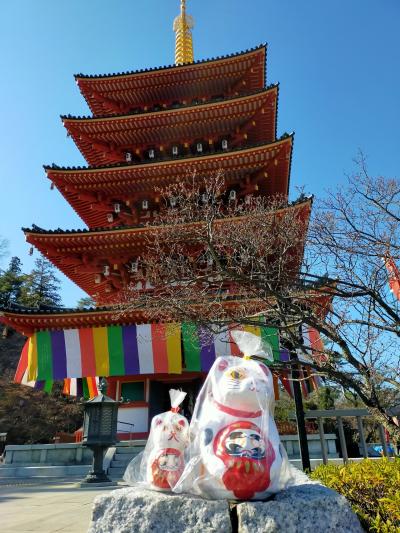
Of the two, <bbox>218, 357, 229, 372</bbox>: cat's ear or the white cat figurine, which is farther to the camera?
<bbox>218, 357, 229, 372</bbox>: cat's ear

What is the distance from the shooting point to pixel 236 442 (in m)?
2.19

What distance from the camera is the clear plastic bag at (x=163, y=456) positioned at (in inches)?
97.8

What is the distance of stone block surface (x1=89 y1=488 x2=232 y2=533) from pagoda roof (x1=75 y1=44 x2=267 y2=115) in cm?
1631

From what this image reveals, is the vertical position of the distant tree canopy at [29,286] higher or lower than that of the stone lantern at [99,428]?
higher

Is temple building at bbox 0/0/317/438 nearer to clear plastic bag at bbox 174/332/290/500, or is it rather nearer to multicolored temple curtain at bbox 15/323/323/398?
multicolored temple curtain at bbox 15/323/323/398

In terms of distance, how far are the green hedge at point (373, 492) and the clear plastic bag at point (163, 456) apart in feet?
3.98

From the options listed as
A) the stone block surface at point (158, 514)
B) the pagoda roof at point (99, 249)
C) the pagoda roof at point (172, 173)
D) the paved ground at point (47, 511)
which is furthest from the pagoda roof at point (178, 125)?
the stone block surface at point (158, 514)

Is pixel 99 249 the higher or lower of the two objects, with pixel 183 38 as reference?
lower

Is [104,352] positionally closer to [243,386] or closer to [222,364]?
[222,364]

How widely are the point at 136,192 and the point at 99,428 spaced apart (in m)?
8.68

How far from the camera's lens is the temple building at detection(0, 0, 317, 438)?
1162 centimetres

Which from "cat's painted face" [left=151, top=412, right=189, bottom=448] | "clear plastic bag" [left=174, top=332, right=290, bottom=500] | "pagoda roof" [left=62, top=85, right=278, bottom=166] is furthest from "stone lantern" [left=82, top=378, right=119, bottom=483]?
"pagoda roof" [left=62, top=85, right=278, bottom=166]

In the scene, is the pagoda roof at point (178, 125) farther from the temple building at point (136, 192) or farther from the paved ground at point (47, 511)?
the paved ground at point (47, 511)

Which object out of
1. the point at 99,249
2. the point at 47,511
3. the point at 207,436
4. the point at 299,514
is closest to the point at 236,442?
the point at 207,436
